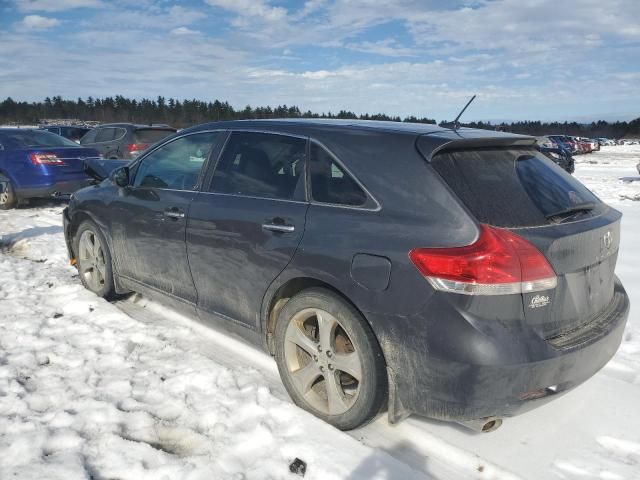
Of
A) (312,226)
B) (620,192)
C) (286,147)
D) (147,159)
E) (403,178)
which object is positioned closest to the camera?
(403,178)

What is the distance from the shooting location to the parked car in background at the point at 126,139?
1295 centimetres

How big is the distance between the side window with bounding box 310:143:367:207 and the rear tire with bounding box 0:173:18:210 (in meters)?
8.85

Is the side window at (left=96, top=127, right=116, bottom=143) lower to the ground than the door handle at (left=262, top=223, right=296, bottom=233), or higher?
higher

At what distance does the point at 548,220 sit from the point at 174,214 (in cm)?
A: 252

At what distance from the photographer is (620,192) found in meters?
14.0

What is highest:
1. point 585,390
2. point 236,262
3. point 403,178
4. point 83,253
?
point 403,178

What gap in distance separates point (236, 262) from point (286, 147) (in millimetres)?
795

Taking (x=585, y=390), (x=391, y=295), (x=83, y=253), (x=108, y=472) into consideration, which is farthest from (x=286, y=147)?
(x=83, y=253)

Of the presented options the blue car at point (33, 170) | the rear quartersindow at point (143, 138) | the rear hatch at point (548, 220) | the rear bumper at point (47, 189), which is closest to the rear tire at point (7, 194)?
the blue car at point (33, 170)

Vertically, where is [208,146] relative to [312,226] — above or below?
above

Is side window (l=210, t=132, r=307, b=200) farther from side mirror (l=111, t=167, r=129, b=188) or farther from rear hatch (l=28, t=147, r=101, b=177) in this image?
rear hatch (l=28, t=147, r=101, b=177)

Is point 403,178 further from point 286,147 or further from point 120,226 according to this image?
point 120,226

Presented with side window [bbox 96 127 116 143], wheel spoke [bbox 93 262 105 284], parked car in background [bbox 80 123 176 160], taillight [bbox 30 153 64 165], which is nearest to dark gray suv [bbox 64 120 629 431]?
wheel spoke [bbox 93 262 105 284]

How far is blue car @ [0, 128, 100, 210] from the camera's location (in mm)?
9758
